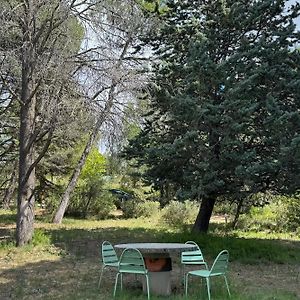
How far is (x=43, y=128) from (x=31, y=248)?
8.86ft

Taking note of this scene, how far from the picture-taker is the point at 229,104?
9047mm

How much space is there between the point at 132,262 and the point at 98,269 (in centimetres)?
228

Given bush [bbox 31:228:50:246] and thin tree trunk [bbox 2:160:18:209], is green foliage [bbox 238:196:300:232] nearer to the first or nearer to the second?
bush [bbox 31:228:50:246]

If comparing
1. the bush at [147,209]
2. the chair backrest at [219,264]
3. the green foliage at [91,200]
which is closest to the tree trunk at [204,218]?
the chair backrest at [219,264]

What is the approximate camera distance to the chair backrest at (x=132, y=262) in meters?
5.91

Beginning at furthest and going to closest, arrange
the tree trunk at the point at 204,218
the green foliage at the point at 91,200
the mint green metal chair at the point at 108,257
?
the green foliage at the point at 91,200, the tree trunk at the point at 204,218, the mint green metal chair at the point at 108,257

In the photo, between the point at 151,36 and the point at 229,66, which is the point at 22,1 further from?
the point at 229,66

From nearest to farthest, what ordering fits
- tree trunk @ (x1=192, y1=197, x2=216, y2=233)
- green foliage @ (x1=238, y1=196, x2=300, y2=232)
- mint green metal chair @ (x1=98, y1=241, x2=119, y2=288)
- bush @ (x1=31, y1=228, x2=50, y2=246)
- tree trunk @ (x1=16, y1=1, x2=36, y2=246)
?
mint green metal chair @ (x1=98, y1=241, x2=119, y2=288), tree trunk @ (x1=16, y1=1, x2=36, y2=246), bush @ (x1=31, y1=228, x2=50, y2=246), tree trunk @ (x1=192, y1=197, x2=216, y2=233), green foliage @ (x1=238, y1=196, x2=300, y2=232)

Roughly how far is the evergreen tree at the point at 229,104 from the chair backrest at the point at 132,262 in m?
3.52

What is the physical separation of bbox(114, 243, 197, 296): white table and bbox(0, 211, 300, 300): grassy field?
0.20 metres

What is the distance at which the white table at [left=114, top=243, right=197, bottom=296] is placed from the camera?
6.09 meters

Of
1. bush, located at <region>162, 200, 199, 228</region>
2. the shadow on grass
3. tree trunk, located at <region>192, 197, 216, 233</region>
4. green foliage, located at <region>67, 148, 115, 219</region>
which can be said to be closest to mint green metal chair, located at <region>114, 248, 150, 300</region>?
the shadow on grass

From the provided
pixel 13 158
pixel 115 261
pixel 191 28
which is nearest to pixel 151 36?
pixel 191 28

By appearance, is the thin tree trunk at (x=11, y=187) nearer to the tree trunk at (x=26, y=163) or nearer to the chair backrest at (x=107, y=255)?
the tree trunk at (x=26, y=163)
